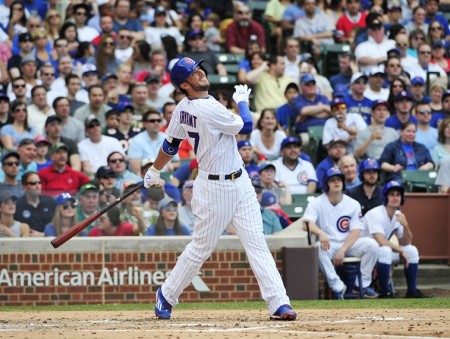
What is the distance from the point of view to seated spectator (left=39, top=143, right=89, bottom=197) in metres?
14.1

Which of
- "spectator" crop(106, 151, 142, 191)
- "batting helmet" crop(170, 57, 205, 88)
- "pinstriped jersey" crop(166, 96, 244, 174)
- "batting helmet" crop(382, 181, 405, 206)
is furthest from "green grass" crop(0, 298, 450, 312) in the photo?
"batting helmet" crop(170, 57, 205, 88)

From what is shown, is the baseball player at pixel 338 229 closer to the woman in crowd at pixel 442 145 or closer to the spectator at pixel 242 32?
the woman in crowd at pixel 442 145

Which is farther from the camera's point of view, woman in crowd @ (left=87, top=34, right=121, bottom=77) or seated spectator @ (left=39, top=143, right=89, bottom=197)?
woman in crowd @ (left=87, top=34, right=121, bottom=77)

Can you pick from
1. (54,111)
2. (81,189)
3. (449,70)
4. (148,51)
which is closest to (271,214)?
(81,189)

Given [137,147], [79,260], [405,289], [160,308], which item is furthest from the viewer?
[137,147]

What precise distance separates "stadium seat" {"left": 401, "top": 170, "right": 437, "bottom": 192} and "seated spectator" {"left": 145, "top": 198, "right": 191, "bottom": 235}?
344 centimetres

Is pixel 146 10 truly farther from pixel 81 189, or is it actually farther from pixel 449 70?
pixel 81 189

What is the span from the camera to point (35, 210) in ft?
42.4

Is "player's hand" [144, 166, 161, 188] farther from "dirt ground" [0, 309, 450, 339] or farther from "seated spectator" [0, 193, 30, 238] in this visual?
"seated spectator" [0, 193, 30, 238]

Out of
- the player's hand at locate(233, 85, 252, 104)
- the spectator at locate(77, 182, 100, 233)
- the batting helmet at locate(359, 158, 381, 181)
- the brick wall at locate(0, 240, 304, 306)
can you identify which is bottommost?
the brick wall at locate(0, 240, 304, 306)

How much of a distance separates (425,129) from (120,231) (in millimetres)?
5259

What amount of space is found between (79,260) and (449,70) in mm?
8292

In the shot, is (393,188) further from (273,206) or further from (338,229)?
(273,206)

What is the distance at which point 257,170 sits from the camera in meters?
14.3
